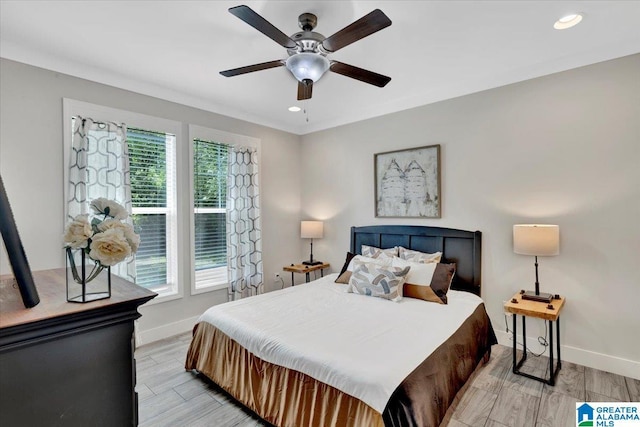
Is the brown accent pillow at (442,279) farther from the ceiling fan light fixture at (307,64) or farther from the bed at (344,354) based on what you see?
the ceiling fan light fixture at (307,64)

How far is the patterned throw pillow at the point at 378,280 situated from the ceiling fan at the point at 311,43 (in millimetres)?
1707

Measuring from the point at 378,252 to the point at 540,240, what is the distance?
5.27 feet

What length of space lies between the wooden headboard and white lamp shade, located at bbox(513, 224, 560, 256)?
0.61 metres

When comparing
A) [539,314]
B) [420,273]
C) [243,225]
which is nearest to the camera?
[539,314]

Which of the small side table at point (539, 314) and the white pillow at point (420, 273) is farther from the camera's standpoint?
the white pillow at point (420, 273)

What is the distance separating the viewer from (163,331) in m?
3.43

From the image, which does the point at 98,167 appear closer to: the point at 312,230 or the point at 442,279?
the point at 312,230

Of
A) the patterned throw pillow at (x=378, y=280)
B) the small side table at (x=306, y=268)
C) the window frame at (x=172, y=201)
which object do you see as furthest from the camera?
the small side table at (x=306, y=268)

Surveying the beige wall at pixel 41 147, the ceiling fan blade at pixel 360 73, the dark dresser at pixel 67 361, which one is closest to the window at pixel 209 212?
the beige wall at pixel 41 147

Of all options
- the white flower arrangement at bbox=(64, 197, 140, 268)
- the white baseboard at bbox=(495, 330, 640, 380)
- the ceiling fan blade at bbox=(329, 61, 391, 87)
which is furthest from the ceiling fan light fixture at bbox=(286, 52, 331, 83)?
the white baseboard at bbox=(495, 330, 640, 380)

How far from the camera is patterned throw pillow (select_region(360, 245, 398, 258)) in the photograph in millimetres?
3604

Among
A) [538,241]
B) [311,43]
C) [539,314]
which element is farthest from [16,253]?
[538,241]

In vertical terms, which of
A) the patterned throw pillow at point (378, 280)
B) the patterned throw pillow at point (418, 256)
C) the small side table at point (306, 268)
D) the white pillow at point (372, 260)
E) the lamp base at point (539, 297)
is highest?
the patterned throw pillow at point (418, 256)

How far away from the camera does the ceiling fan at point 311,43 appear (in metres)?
1.69
